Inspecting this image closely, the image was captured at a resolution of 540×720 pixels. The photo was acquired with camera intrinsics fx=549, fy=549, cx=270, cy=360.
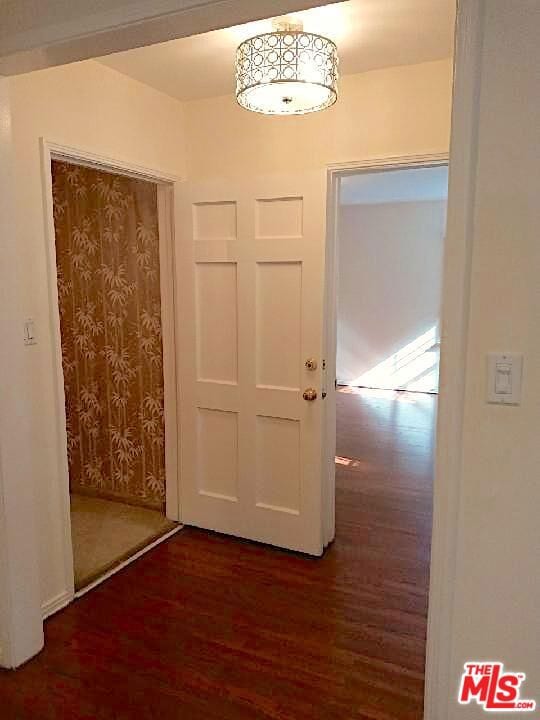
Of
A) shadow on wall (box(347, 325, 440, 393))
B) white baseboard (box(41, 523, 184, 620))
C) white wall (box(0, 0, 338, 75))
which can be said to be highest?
white wall (box(0, 0, 338, 75))

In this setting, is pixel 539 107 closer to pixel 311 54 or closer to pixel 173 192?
pixel 311 54

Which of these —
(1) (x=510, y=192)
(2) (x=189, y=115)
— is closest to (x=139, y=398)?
(2) (x=189, y=115)

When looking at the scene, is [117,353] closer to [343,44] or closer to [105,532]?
[105,532]

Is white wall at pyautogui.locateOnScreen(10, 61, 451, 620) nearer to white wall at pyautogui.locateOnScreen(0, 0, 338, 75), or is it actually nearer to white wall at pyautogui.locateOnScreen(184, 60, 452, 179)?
white wall at pyautogui.locateOnScreen(184, 60, 452, 179)

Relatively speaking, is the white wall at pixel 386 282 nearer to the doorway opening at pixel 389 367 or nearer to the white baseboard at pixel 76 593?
the doorway opening at pixel 389 367

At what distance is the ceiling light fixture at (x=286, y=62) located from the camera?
1933 mm

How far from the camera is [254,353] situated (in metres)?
2.90

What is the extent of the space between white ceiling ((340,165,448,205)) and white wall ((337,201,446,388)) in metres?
0.22

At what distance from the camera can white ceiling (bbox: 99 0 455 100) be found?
1950 millimetres
